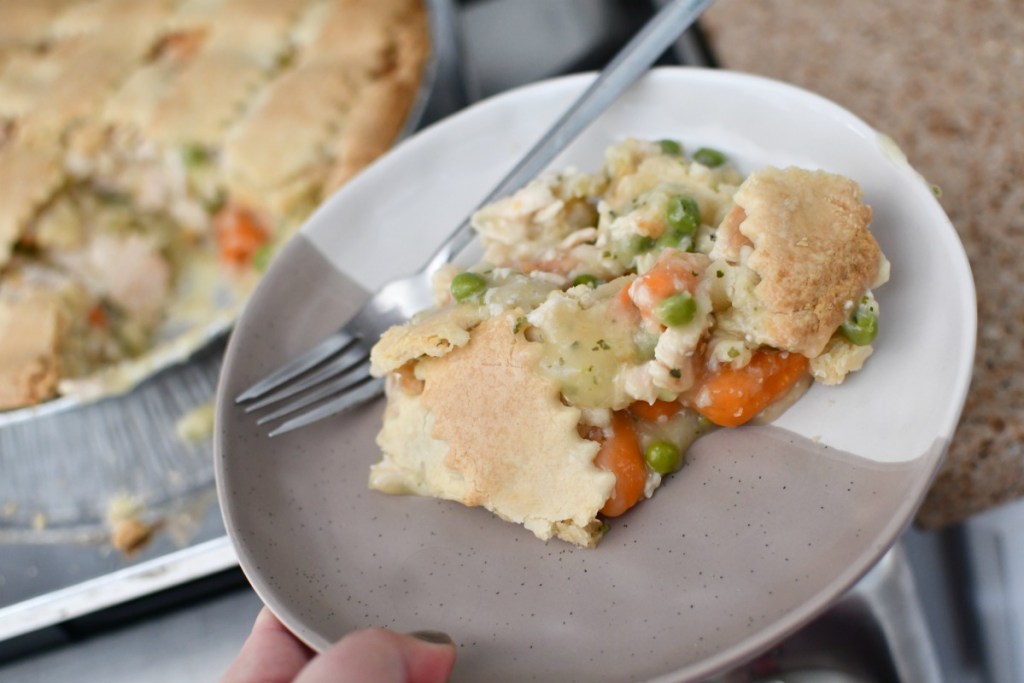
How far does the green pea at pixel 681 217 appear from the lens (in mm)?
1176

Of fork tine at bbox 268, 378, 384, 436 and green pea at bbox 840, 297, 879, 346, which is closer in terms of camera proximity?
green pea at bbox 840, 297, 879, 346

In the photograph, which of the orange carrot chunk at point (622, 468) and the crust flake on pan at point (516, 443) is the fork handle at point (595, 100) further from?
the orange carrot chunk at point (622, 468)

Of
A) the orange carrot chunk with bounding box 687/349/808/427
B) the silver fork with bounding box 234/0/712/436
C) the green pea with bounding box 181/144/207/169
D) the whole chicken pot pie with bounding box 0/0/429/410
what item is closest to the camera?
the orange carrot chunk with bounding box 687/349/808/427

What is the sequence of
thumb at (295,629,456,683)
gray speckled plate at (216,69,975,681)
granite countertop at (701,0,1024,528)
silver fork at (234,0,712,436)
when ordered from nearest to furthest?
thumb at (295,629,456,683) < gray speckled plate at (216,69,975,681) < silver fork at (234,0,712,436) < granite countertop at (701,0,1024,528)

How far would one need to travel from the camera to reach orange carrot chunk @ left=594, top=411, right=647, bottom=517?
110 cm

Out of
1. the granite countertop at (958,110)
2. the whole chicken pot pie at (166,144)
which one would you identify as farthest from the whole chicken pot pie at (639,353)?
the whole chicken pot pie at (166,144)

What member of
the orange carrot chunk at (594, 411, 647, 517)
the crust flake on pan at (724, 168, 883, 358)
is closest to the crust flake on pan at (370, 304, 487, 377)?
the orange carrot chunk at (594, 411, 647, 517)

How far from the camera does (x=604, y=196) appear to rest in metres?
1.36

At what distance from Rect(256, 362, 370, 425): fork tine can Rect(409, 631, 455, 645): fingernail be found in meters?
0.40

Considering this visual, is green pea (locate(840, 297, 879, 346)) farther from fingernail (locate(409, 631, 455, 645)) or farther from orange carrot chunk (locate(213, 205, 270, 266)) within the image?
orange carrot chunk (locate(213, 205, 270, 266))

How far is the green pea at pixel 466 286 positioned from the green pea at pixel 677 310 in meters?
0.26

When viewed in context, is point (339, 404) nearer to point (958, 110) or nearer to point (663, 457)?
point (663, 457)

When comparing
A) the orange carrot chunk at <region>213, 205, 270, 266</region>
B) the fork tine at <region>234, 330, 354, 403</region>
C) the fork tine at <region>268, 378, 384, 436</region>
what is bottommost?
the orange carrot chunk at <region>213, 205, 270, 266</region>

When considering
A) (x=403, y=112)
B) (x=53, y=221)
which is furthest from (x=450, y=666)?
(x=53, y=221)
